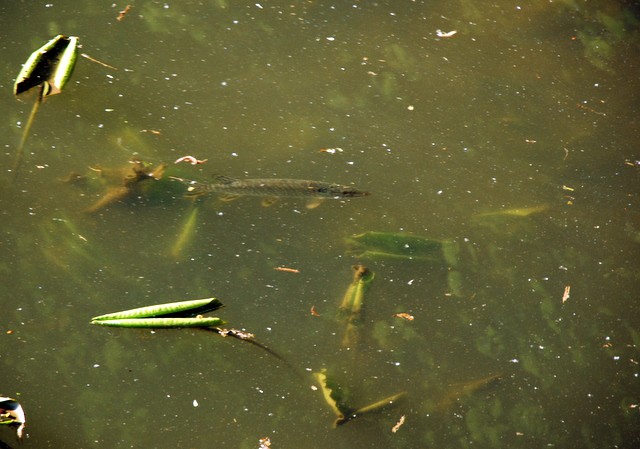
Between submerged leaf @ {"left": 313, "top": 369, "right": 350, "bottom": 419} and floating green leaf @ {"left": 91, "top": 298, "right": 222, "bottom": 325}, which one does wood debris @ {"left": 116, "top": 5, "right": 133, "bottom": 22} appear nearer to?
floating green leaf @ {"left": 91, "top": 298, "right": 222, "bottom": 325}

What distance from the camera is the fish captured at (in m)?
3.23

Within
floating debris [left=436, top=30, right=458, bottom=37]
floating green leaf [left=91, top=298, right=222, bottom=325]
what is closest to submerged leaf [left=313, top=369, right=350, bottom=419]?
floating green leaf [left=91, top=298, right=222, bottom=325]

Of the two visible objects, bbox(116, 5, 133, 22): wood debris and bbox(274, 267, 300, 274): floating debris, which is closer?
bbox(274, 267, 300, 274): floating debris

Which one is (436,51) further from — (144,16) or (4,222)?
(4,222)

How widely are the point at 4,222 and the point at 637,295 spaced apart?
3256 millimetres

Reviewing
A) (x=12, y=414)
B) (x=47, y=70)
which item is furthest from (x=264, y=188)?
(x=12, y=414)

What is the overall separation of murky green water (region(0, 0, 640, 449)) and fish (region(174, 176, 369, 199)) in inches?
2.8

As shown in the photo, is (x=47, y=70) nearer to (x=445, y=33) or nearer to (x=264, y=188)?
(x=264, y=188)

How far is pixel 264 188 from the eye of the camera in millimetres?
3238

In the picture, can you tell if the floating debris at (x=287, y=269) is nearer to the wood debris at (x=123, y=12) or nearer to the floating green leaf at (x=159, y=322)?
the floating green leaf at (x=159, y=322)

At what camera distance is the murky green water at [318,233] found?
9.09 feet

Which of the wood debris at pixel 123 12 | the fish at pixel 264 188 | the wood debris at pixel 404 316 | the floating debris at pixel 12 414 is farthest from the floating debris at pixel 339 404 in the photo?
the wood debris at pixel 123 12

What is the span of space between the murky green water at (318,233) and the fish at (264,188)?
0.24ft

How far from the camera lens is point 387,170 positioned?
11.9 feet
